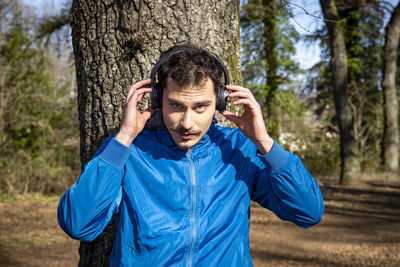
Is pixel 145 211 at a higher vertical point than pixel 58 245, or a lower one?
higher

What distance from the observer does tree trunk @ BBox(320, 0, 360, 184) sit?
14008 mm

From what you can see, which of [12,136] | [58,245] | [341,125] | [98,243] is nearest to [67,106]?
[12,136]

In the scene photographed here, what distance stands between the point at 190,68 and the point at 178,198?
66 centimetres

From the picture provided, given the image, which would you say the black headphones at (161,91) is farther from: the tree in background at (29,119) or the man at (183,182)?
the tree in background at (29,119)

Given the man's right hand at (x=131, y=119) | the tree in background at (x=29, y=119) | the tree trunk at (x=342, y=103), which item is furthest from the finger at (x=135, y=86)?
the tree trunk at (x=342, y=103)

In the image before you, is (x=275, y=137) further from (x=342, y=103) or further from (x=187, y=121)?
(x=187, y=121)

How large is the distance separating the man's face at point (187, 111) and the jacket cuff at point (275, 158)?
353 mm

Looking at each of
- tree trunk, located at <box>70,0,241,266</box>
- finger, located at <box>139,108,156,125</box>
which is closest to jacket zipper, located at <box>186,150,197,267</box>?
finger, located at <box>139,108,156,125</box>

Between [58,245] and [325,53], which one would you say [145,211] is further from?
[325,53]

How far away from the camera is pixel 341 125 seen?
14195mm

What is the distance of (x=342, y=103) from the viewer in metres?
14.3

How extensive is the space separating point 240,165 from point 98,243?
1362 millimetres

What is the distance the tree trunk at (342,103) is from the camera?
46.0 ft

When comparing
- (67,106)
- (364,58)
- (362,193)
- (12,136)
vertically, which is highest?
(364,58)
